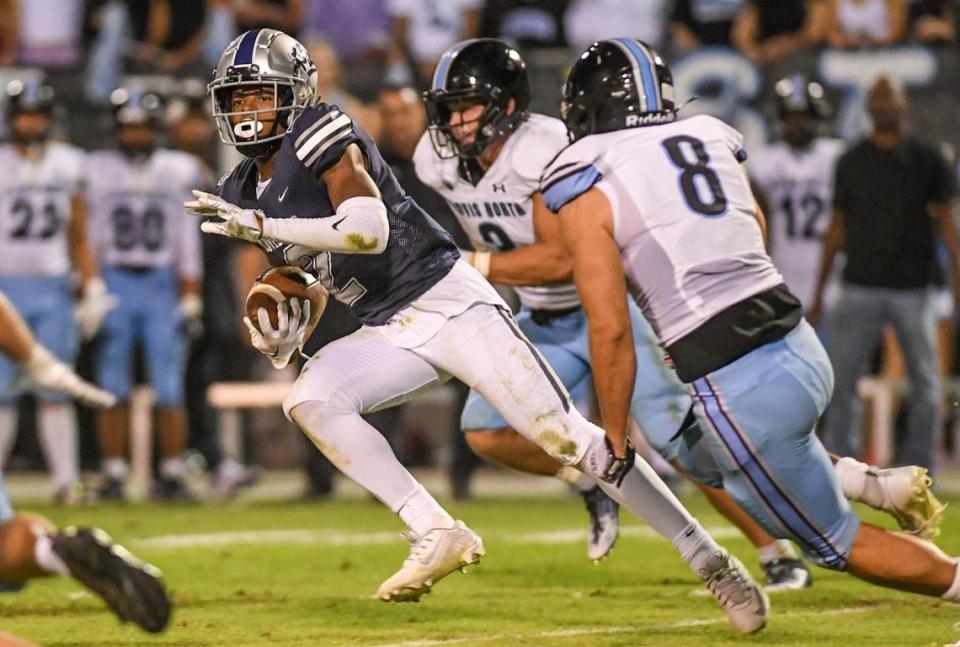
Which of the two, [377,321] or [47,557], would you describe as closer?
[47,557]

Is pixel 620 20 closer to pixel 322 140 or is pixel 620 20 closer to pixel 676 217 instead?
pixel 322 140

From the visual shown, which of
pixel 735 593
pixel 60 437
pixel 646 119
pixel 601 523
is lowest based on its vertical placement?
pixel 60 437

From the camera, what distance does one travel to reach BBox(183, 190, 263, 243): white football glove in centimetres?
465

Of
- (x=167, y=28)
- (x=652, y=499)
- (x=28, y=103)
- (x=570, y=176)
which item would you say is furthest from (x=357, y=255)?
(x=167, y=28)

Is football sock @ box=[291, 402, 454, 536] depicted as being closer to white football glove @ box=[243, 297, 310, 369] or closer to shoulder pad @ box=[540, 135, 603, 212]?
white football glove @ box=[243, 297, 310, 369]

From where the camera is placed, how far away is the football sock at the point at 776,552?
578cm

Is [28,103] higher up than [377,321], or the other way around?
[28,103]

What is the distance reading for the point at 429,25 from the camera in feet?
37.2

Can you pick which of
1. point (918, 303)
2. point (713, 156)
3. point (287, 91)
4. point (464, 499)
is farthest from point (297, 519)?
point (713, 156)

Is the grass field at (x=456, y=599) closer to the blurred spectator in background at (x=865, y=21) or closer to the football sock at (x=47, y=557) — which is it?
the football sock at (x=47, y=557)

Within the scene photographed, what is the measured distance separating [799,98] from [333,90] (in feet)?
9.38

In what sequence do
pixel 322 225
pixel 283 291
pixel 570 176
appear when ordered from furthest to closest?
pixel 283 291
pixel 322 225
pixel 570 176

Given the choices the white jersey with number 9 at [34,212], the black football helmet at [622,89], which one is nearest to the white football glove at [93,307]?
the white jersey with number 9 at [34,212]

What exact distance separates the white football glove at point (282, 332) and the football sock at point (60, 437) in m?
4.28
